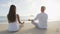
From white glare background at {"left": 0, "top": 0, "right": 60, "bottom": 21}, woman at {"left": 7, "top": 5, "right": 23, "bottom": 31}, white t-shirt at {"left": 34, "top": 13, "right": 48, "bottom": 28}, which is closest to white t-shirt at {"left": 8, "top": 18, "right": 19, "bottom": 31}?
woman at {"left": 7, "top": 5, "right": 23, "bottom": 31}

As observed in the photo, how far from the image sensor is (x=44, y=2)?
7.40 meters

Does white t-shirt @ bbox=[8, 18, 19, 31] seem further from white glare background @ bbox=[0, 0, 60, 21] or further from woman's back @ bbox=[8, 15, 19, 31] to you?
white glare background @ bbox=[0, 0, 60, 21]

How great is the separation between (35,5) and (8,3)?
1.26 m

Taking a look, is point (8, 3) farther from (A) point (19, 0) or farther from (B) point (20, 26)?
(B) point (20, 26)

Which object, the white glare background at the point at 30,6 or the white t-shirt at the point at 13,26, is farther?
the white glare background at the point at 30,6

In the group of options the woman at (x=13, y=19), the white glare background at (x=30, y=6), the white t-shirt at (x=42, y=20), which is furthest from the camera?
the white glare background at (x=30, y=6)

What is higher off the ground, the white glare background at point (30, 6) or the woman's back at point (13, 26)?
the white glare background at point (30, 6)

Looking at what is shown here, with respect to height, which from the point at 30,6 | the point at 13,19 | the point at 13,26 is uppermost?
the point at 30,6

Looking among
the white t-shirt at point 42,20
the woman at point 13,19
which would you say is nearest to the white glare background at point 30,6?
the white t-shirt at point 42,20

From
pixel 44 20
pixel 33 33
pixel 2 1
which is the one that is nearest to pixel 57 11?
pixel 2 1

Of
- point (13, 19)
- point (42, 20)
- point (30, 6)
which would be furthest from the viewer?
point (30, 6)

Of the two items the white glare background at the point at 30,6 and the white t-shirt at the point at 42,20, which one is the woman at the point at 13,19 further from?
the white glare background at the point at 30,6

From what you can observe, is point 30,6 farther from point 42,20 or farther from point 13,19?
point 13,19

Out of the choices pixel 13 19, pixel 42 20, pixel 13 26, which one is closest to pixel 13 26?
pixel 13 26
